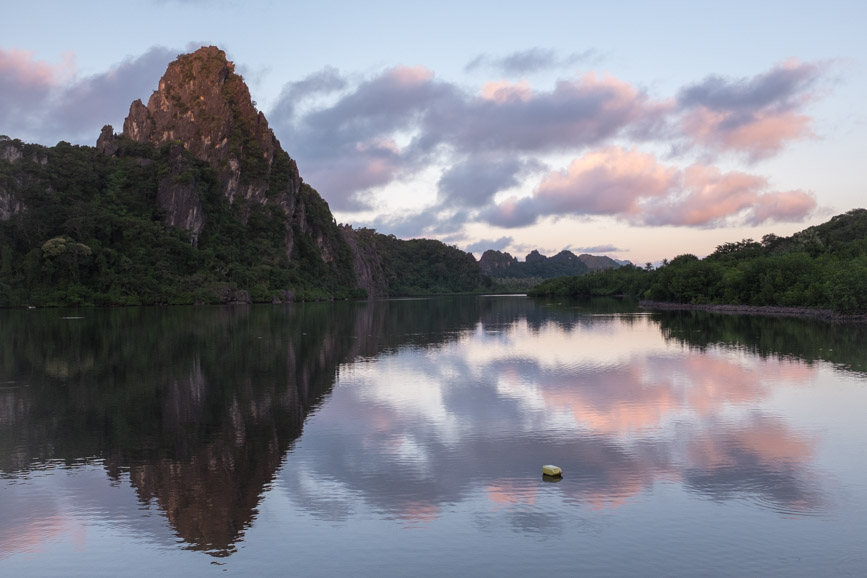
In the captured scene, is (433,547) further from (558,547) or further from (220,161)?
(220,161)

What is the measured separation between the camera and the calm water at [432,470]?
937cm

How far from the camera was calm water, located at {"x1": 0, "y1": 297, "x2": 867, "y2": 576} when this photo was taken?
9.37 m

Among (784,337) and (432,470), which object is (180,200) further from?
(432,470)

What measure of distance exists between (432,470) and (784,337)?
36313mm

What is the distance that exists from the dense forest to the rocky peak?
22.0 feet

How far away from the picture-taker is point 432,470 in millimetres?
13266

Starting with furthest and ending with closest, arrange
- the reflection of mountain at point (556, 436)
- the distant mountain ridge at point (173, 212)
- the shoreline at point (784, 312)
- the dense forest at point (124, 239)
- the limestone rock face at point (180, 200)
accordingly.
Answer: the limestone rock face at point (180, 200) < the distant mountain ridge at point (173, 212) < the dense forest at point (124, 239) < the shoreline at point (784, 312) < the reflection of mountain at point (556, 436)

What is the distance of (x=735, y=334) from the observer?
4512 centimetres

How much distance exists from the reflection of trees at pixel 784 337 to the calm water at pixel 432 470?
3.79 metres

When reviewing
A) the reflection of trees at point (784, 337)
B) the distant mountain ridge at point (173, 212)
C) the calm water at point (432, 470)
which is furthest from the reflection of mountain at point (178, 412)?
the distant mountain ridge at point (173, 212)

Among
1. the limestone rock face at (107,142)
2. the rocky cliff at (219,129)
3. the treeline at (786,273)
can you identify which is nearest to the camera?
the treeline at (786,273)

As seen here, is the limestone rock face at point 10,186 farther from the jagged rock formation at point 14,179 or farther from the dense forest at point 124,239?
the dense forest at point 124,239

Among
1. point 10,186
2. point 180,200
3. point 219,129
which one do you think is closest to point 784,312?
point 180,200

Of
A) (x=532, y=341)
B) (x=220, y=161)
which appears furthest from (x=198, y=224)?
(x=532, y=341)
